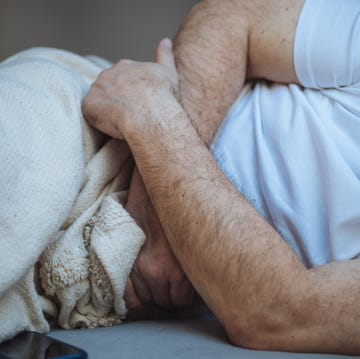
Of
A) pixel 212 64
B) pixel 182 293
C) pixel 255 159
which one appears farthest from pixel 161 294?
pixel 212 64

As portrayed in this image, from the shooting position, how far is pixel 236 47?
1198 mm

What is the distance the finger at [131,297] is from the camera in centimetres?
103

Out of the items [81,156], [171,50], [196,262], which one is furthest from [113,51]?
[196,262]

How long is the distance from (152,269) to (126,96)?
0.30m

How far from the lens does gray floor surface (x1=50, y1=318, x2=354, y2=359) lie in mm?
833

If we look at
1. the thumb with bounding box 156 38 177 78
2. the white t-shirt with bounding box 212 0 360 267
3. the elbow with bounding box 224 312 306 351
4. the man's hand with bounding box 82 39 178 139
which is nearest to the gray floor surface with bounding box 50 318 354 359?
the elbow with bounding box 224 312 306 351

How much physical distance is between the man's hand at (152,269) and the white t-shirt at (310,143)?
169 millimetres

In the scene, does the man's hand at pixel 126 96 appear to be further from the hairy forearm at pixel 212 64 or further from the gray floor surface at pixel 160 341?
the gray floor surface at pixel 160 341

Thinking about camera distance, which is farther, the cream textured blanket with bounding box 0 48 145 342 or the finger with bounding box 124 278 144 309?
the finger with bounding box 124 278 144 309

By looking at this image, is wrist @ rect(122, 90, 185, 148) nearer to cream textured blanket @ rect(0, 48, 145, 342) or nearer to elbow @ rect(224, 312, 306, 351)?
cream textured blanket @ rect(0, 48, 145, 342)

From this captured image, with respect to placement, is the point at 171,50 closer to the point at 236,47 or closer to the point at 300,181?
the point at 236,47

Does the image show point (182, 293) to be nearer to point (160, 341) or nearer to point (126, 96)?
point (160, 341)

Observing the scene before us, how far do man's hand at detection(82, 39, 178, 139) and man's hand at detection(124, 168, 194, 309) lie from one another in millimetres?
97

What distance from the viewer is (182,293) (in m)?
1.04
